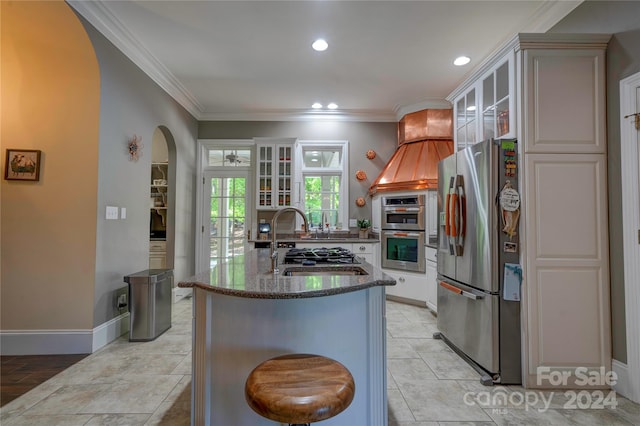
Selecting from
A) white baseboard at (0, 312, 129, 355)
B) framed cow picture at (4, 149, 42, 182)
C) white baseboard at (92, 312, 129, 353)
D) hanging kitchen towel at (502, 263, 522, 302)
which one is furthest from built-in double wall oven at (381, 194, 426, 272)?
framed cow picture at (4, 149, 42, 182)

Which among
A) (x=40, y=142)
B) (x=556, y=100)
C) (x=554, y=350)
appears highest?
(x=556, y=100)

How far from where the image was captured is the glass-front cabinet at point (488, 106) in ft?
7.55

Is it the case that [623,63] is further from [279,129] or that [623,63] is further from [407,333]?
[279,129]

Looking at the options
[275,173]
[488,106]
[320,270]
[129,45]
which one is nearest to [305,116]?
[275,173]

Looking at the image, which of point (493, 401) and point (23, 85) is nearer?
point (493, 401)

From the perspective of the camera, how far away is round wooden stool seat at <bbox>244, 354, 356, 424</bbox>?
98 centimetres

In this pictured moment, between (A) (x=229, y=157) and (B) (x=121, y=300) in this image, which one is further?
(A) (x=229, y=157)

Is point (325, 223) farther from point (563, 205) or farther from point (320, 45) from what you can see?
point (563, 205)

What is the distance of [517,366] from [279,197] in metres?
3.67

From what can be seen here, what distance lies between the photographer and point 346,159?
5.01 metres

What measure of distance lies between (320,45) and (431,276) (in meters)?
3.07

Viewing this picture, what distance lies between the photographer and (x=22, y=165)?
102 inches

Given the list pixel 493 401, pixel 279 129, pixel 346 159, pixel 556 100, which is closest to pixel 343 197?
pixel 346 159

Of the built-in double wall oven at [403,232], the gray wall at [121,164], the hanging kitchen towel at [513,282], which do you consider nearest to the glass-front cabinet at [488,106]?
the hanging kitchen towel at [513,282]
